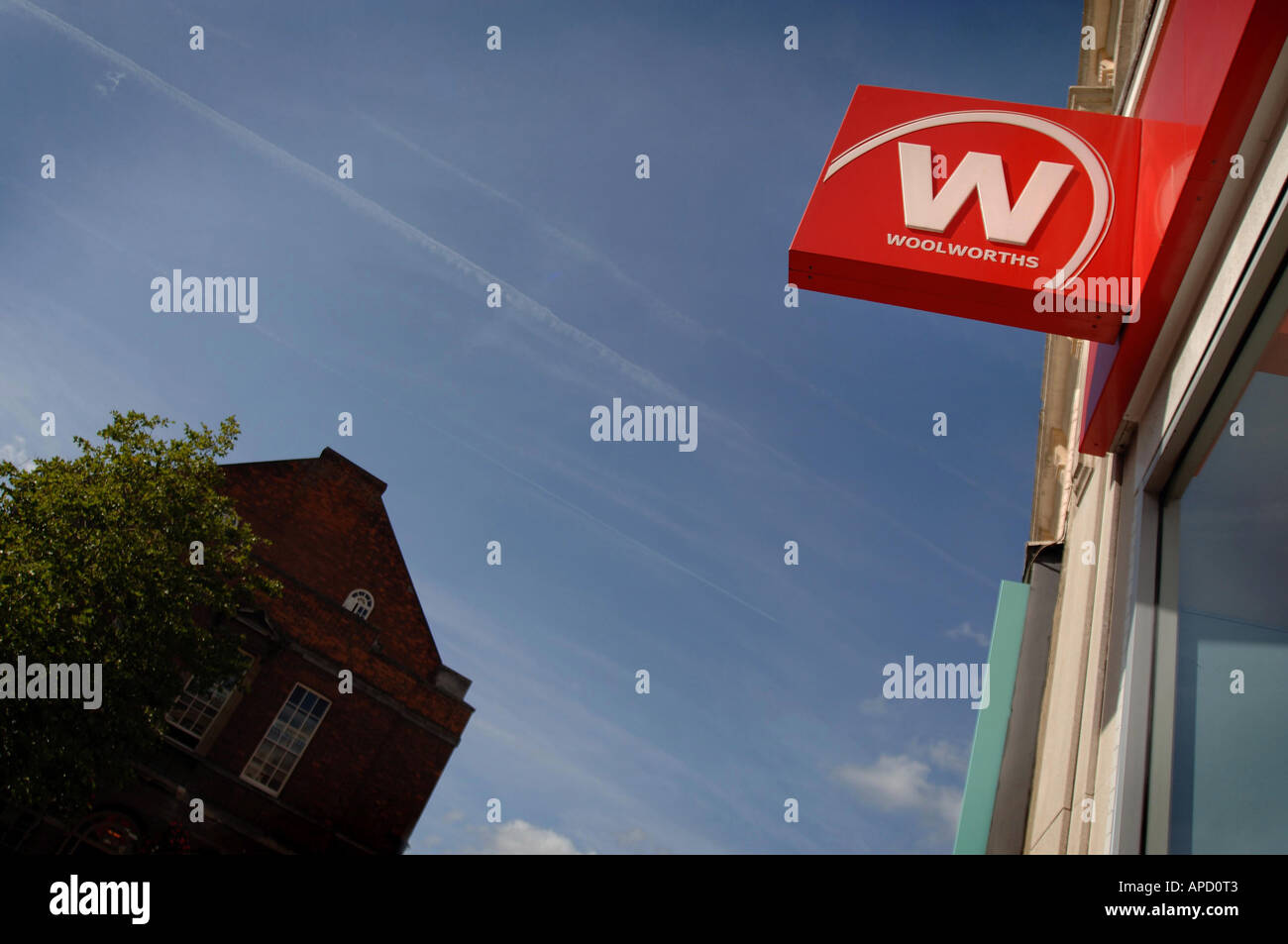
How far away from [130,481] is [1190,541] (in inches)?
702

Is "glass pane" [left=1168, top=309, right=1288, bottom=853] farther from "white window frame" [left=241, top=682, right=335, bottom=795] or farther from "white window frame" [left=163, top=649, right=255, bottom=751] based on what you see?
"white window frame" [left=241, top=682, right=335, bottom=795]

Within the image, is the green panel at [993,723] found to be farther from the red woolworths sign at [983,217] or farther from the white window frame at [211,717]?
the white window frame at [211,717]

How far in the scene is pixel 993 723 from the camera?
33.2 ft

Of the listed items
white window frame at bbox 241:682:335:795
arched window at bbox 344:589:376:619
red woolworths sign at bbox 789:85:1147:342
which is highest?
arched window at bbox 344:589:376:619

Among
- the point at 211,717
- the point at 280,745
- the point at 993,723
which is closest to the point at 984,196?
the point at 993,723

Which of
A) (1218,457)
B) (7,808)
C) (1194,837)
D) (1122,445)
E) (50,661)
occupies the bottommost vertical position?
(7,808)

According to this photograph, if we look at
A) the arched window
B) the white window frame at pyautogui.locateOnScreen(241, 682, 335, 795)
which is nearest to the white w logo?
the white window frame at pyautogui.locateOnScreen(241, 682, 335, 795)

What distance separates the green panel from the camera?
9.49 metres

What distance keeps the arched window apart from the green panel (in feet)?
60.7

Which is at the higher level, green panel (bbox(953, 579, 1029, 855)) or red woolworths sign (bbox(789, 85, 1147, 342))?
red woolworths sign (bbox(789, 85, 1147, 342))
